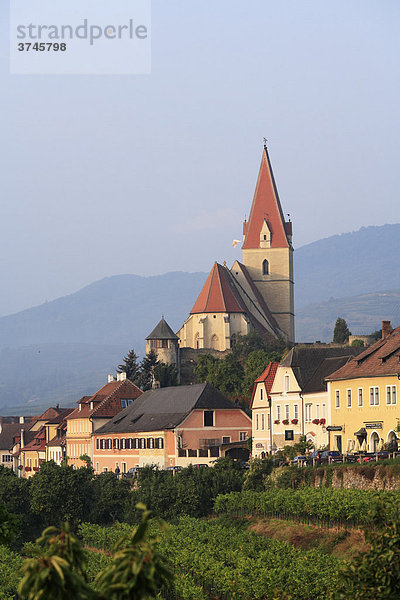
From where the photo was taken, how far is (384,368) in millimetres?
63719

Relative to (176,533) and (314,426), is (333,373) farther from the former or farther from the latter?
(176,533)

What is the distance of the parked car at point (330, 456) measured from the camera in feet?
200

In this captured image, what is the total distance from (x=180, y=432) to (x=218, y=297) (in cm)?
7022

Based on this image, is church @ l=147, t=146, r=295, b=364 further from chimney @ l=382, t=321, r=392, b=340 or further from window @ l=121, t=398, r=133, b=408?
chimney @ l=382, t=321, r=392, b=340

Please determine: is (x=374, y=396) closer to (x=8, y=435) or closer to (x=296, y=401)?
(x=296, y=401)

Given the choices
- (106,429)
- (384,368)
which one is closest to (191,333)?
(106,429)

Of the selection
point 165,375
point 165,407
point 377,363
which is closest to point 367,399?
point 377,363

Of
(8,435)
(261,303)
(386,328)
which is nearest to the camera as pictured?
(386,328)

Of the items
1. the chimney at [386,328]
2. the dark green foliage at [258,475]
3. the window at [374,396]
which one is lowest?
the dark green foliage at [258,475]

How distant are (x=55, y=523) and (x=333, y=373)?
20.7 m

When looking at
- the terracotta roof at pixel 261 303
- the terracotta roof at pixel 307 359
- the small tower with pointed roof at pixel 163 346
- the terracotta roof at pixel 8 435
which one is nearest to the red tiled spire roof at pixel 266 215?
the terracotta roof at pixel 261 303

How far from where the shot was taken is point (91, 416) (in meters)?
103

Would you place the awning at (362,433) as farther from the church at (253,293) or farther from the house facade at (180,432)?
the church at (253,293)

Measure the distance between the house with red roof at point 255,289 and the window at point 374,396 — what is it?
87442 millimetres
